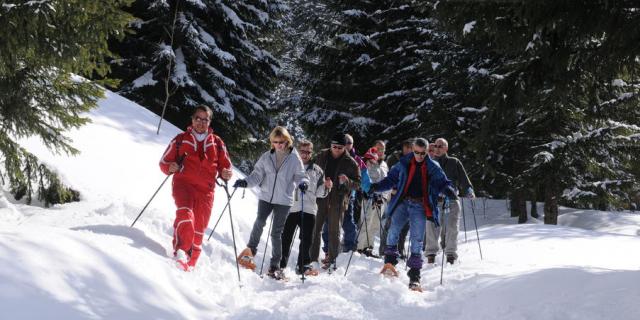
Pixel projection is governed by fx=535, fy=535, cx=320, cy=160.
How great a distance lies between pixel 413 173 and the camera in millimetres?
6984

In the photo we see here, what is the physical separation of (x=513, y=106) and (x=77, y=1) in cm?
549

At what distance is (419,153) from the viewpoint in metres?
6.89

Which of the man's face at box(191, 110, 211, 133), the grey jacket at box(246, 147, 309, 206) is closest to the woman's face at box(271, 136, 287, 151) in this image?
the grey jacket at box(246, 147, 309, 206)

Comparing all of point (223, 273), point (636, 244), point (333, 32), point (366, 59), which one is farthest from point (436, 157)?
point (333, 32)

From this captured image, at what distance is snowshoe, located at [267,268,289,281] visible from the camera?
658 centimetres

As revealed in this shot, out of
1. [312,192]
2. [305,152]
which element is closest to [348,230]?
[312,192]

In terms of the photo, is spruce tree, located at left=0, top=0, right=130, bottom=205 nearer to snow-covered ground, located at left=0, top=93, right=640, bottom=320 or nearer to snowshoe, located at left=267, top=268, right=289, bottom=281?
snow-covered ground, located at left=0, top=93, right=640, bottom=320

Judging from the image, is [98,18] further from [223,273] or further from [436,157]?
[436,157]

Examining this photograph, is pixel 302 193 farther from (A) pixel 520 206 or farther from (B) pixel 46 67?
(A) pixel 520 206

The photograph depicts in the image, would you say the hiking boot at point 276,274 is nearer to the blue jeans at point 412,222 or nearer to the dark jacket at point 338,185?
the blue jeans at point 412,222

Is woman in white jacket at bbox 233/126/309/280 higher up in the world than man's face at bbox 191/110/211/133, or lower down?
lower down

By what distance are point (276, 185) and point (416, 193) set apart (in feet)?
5.96

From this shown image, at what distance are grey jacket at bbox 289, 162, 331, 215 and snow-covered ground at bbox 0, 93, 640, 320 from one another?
942 millimetres

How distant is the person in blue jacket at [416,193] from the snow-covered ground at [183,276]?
0.56 metres
